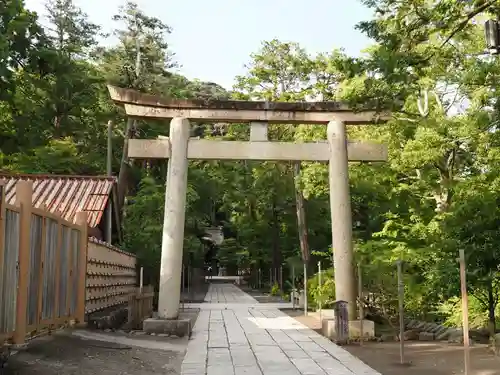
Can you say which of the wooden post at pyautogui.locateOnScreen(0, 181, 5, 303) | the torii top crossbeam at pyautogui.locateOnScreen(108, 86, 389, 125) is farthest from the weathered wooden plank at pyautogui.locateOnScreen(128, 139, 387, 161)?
the wooden post at pyautogui.locateOnScreen(0, 181, 5, 303)

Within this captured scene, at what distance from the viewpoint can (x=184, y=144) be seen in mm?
12484

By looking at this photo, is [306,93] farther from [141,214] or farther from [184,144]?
[184,144]

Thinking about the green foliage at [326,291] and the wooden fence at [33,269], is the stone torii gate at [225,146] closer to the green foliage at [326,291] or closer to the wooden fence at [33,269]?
the green foliage at [326,291]

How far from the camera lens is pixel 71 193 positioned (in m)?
16.1

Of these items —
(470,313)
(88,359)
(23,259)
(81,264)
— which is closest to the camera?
(23,259)

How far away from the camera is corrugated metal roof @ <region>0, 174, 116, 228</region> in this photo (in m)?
15.1

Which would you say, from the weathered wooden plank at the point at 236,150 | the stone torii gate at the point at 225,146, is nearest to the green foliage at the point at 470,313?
the stone torii gate at the point at 225,146

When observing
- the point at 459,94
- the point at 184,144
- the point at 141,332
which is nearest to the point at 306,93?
the point at 459,94

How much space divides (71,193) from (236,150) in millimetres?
6212

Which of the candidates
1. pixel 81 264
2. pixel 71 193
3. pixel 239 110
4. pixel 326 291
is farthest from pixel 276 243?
pixel 81 264

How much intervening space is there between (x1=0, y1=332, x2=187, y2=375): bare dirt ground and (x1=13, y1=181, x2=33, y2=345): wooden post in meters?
0.48

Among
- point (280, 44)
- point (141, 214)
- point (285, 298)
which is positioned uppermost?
point (280, 44)

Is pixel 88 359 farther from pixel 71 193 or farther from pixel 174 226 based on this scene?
pixel 71 193

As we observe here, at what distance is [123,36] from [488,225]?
25.5m
